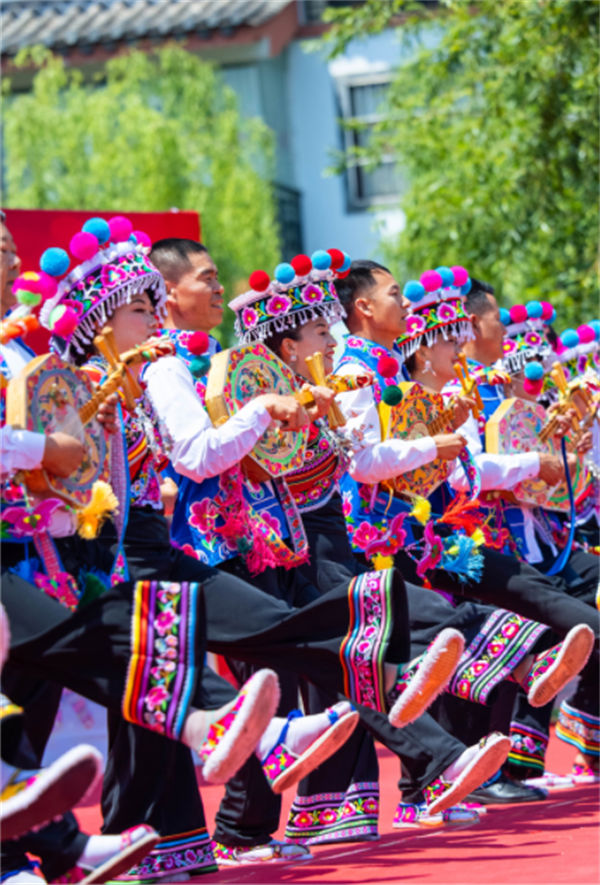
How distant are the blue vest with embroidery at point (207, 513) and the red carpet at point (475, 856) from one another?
0.99 metres

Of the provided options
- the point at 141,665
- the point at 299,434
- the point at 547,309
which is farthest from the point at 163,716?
the point at 547,309

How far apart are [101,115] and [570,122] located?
23.4 ft

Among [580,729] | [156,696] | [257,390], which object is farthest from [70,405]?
[580,729]

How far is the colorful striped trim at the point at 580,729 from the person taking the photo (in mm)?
7344

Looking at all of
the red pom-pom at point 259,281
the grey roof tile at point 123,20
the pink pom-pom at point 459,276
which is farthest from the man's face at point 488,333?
the grey roof tile at point 123,20

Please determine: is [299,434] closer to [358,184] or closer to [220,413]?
[220,413]

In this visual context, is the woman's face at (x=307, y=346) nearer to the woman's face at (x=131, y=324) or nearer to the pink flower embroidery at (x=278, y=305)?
the pink flower embroidery at (x=278, y=305)

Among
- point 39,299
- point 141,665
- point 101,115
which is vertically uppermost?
point 101,115

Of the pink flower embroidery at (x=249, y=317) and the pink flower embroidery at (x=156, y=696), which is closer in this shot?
the pink flower embroidery at (x=156, y=696)

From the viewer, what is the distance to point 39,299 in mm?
4664

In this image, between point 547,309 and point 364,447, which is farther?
point 547,309

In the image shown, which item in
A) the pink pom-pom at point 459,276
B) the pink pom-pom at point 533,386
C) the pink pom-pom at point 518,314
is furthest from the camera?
the pink pom-pom at point 518,314

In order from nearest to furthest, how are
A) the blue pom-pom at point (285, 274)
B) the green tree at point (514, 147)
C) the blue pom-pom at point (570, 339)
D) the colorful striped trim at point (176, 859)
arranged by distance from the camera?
1. the colorful striped trim at point (176, 859)
2. the blue pom-pom at point (285, 274)
3. the blue pom-pom at point (570, 339)
4. the green tree at point (514, 147)

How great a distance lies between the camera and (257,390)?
5.59 meters
